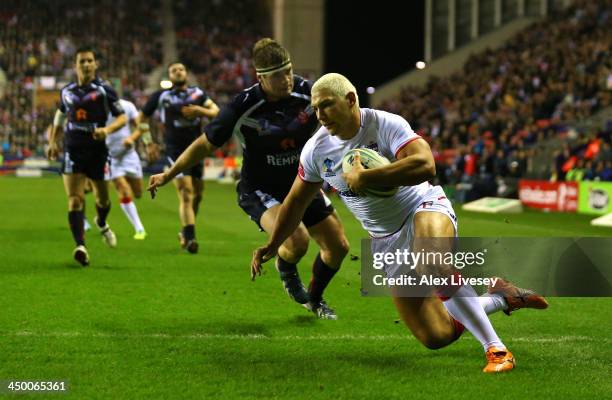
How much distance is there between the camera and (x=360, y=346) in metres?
6.82

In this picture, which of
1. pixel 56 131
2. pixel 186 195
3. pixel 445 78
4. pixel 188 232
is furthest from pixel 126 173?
pixel 445 78

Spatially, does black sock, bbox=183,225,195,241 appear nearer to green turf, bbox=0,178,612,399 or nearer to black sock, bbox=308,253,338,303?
green turf, bbox=0,178,612,399

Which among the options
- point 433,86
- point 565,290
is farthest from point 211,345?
point 433,86

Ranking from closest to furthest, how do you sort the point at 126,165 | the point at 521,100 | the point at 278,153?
1. the point at 278,153
2. the point at 126,165
3. the point at 521,100

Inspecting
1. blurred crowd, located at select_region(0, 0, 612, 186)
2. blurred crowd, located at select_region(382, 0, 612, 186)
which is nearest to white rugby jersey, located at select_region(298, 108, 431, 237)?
blurred crowd, located at select_region(0, 0, 612, 186)

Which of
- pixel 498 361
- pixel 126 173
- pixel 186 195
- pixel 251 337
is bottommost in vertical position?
pixel 126 173

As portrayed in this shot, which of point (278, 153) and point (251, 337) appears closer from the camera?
point (251, 337)

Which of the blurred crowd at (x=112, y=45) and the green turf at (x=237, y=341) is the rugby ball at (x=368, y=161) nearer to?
the green turf at (x=237, y=341)

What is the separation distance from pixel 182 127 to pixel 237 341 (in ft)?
22.9

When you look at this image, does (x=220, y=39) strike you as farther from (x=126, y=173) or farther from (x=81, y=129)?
(x=81, y=129)

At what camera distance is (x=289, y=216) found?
6293 millimetres

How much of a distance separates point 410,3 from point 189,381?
44.4 metres

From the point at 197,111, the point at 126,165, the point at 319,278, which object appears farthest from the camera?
the point at 126,165

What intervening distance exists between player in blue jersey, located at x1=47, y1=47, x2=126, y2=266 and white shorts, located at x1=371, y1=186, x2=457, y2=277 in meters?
5.61
